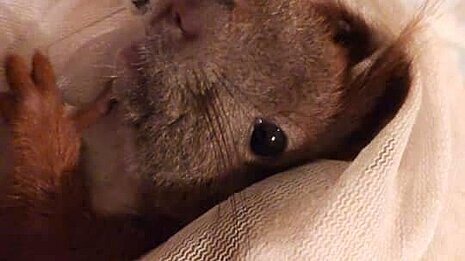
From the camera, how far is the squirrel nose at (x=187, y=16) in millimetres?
1042

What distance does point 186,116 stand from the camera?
1.08 meters

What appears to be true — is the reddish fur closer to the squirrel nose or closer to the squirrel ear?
the squirrel nose

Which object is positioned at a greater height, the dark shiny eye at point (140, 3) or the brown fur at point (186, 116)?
the dark shiny eye at point (140, 3)

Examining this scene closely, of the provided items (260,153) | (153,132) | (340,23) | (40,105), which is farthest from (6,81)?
(340,23)

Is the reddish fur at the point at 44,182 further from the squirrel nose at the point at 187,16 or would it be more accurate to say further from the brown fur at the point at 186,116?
the squirrel nose at the point at 187,16

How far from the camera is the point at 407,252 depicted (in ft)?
3.50

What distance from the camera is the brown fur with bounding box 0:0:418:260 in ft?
3.47

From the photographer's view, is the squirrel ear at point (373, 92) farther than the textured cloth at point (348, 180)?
Yes

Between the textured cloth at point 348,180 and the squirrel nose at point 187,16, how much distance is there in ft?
0.33

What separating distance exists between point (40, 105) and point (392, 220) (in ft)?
1.27

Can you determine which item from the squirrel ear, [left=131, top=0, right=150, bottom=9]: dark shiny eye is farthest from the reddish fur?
the squirrel ear

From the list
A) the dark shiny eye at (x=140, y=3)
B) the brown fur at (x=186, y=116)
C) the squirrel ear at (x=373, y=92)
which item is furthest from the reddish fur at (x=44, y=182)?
the squirrel ear at (x=373, y=92)

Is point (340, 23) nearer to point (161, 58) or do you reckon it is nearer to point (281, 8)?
point (281, 8)

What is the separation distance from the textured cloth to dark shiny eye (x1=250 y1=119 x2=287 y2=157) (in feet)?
0.21
